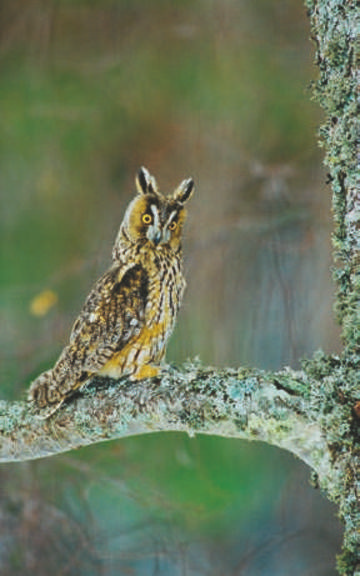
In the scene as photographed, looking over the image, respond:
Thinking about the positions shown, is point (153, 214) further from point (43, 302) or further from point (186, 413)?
point (43, 302)

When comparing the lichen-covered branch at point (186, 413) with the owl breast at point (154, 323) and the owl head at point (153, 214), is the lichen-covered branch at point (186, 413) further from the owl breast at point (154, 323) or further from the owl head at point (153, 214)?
the owl head at point (153, 214)

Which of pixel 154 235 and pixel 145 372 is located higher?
pixel 154 235

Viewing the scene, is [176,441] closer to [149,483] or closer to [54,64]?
[149,483]

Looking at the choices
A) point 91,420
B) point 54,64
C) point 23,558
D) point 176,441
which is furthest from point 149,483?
point 54,64

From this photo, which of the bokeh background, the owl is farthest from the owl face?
the bokeh background

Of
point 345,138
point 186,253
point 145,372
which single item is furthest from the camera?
point 186,253

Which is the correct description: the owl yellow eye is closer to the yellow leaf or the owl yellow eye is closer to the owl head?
the owl head

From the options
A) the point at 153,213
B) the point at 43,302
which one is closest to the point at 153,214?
the point at 153,213
